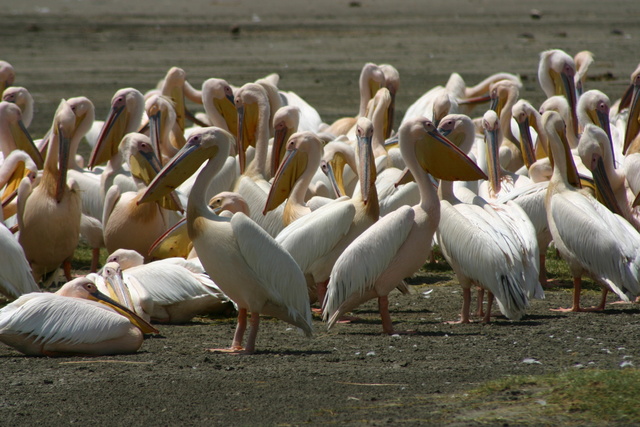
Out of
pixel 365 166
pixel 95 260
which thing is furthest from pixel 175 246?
pixel 365 166

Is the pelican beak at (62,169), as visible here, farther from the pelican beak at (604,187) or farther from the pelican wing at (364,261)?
the pelican beak at (604,187)

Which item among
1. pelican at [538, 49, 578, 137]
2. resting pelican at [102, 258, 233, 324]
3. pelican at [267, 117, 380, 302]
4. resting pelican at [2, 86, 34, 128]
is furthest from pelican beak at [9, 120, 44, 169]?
pelican at [538, 49, 578, 137]

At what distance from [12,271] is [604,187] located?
4.05m

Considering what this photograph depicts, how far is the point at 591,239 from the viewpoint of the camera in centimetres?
621

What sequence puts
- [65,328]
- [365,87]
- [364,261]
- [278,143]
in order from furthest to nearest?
[365,87]
[278,143]
[364,261]
[65,328]

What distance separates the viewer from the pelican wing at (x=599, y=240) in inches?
239

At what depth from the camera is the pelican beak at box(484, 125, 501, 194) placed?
7.39 m

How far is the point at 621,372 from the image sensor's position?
14.2 ft

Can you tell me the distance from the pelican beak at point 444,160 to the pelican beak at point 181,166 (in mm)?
1395

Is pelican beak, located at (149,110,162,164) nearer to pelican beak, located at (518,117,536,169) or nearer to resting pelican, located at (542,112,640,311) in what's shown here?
pelican beak, located at (518,117,536,169)

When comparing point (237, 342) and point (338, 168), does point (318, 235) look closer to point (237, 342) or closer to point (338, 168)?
point (237, 342)

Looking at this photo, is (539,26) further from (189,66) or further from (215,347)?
(215,347)

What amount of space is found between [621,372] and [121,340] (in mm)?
2505

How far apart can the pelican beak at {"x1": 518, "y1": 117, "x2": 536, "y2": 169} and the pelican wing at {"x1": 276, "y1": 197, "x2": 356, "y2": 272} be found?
2.71 metres
